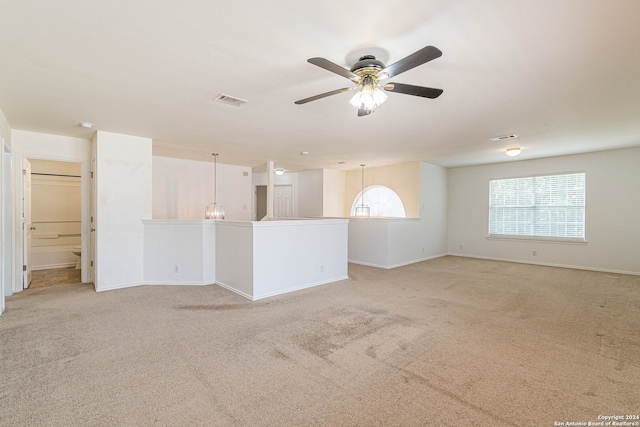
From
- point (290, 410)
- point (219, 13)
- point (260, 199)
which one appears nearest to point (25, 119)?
point (219, 13)

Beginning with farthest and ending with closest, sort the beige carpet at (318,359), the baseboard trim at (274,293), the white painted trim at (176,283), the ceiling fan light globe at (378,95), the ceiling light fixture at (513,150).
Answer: the ceiling light fixture at (513,150), the white painted trim at (176,283), the baseboard trim at (274,293), the ceiling fan light globe at (378,95), the beige carpet at (318,359)

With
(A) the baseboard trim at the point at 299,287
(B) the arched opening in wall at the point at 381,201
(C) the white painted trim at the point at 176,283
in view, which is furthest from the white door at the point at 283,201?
(C) the white painted trim at the point at 176,283

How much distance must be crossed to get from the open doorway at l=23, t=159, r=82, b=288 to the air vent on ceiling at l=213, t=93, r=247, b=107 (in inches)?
201

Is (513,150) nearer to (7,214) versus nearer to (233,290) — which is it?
(233,290)

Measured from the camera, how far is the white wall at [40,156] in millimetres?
4426

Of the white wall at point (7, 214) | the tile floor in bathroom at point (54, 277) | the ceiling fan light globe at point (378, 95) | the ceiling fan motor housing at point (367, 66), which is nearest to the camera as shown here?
the ceiling fan motor housing at point (367, 66)

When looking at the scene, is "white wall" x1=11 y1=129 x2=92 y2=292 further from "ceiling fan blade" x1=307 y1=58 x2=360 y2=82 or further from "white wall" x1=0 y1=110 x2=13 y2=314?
"ceiling fan blade" x1=307 y1=58 x2=360 y2=82

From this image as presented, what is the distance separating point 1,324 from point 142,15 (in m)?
3.64

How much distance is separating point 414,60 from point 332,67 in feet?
1.79

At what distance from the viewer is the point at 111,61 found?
2387 mm

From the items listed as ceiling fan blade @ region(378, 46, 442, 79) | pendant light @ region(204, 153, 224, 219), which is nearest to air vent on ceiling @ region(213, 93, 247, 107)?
ceiling fan blade @ region(378, 46, 442, 79)

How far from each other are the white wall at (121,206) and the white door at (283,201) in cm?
474

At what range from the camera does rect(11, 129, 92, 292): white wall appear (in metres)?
4.43

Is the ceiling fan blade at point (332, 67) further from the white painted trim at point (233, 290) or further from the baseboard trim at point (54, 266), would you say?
the baseboard trim at point (54, 266)
